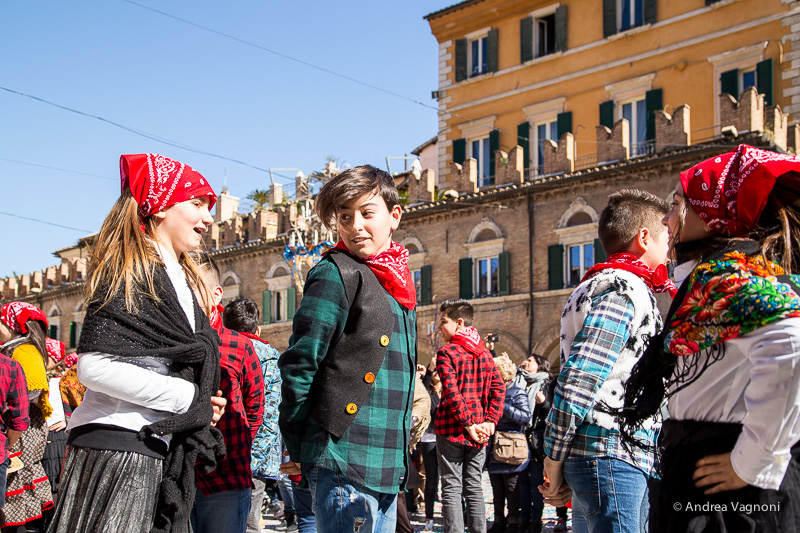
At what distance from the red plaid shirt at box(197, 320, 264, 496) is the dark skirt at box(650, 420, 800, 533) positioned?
2.08 meters

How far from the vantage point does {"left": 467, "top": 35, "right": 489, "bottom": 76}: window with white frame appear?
97.4 feet

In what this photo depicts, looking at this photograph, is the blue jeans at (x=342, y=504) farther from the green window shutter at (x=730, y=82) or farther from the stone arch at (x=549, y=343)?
the green window shutter at (x=730, y=82)

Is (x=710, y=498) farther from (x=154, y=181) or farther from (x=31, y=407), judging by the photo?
(x=31, y=407)

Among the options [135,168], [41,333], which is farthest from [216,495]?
[41,333]

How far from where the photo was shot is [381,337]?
128 inches

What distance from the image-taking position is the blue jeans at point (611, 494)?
3.36 metres

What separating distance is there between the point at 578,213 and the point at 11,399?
2100 centimetres

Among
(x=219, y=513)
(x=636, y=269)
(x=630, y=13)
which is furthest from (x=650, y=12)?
(x=219, y=513)

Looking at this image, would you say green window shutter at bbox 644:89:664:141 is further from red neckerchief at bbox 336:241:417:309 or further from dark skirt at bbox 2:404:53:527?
red neckerchief at bbox 336:241:417:309

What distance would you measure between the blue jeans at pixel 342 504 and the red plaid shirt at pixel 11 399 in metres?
3.38

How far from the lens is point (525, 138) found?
1099 inches

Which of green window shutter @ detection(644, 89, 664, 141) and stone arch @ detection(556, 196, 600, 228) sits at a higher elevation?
green window shutter @ detection(644, 89, 664, 141)

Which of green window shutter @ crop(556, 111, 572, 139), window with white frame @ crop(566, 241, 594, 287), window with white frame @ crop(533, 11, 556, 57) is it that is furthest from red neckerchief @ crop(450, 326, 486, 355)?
window with white frame @ crop(533, 11, 556, 57)

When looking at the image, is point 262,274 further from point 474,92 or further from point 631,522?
point 631,522
